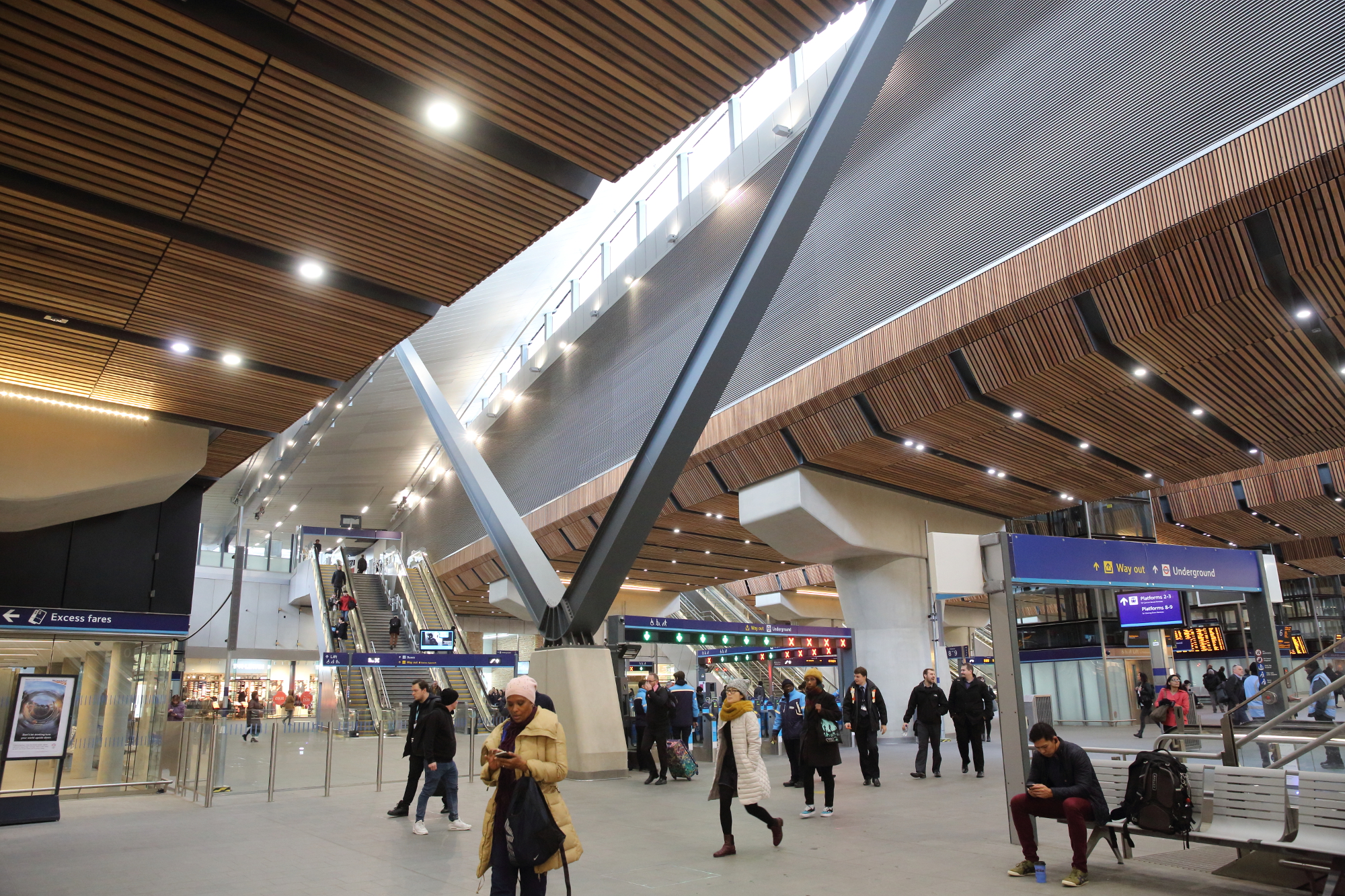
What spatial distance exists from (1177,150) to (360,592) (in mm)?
29702

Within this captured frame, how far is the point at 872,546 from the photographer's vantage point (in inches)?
729

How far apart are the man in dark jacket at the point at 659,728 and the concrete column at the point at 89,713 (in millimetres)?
7872

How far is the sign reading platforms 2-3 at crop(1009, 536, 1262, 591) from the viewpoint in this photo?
7.19m

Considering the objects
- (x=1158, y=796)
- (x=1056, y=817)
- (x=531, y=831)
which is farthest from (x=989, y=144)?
(x=531, y=831)

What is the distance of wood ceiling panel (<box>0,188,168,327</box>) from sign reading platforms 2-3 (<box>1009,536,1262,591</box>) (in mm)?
7549

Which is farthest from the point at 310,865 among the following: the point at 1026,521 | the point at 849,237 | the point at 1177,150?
the point at 1026,521

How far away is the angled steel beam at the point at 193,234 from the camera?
6.42 metres

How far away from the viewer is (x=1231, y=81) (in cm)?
961

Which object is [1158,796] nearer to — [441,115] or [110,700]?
[441,115]

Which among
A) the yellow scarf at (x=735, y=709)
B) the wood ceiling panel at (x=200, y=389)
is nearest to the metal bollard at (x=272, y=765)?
the wood ceiling panel at (x=200, y=389)

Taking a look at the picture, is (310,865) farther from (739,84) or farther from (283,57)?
(739,84)

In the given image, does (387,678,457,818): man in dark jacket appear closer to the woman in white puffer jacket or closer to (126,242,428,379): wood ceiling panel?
the woman in white puffer jacket

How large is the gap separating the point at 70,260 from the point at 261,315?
1.63 metres

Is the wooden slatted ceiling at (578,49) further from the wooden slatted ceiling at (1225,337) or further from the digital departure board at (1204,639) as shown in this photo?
the digital departure board at (1204,639)
